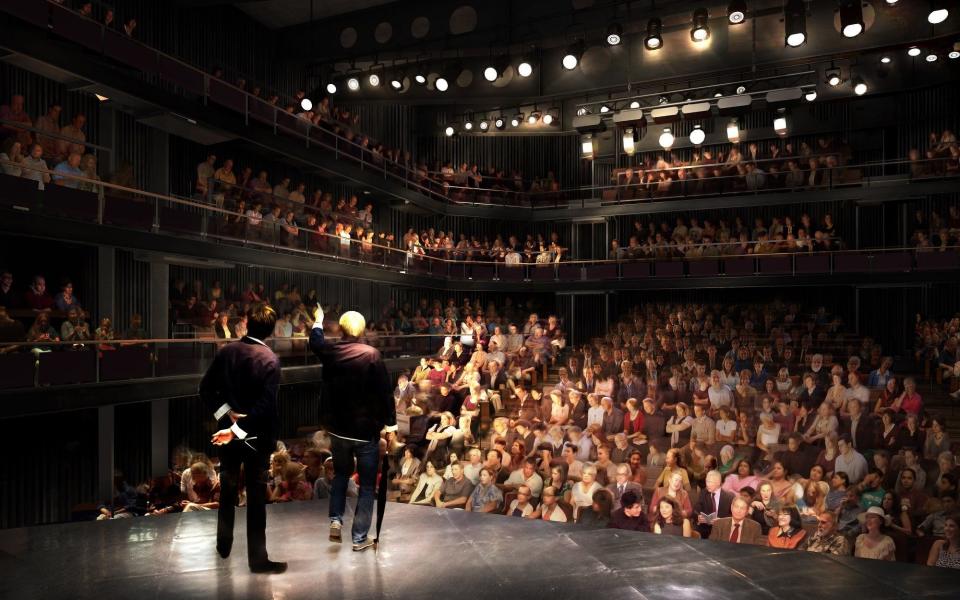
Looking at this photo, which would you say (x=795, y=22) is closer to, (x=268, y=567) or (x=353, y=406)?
(x=353, y=406)

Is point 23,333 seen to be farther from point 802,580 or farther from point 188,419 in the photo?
point 802,580

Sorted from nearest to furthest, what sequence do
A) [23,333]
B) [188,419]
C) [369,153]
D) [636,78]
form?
[23,333], [188,419], [636,78], [369,153]

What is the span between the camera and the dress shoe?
3326 millimetres

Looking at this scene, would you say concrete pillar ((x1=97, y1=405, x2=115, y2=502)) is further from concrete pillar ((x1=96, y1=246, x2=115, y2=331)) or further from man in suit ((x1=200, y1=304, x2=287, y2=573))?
man in suit ((x1=200, y1=304, x2=287, y2=573))

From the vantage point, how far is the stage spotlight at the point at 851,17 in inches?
415

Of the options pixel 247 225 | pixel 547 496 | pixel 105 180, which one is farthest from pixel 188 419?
pixel 547 496

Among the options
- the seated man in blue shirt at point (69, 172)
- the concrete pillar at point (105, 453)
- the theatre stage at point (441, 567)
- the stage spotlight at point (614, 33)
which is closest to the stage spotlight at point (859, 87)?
the stage spotlight at point (614, 33)

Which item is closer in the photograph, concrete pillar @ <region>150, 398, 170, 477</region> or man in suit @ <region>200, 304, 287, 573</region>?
man in suit @ <region>200, 304, 287, 573</region>

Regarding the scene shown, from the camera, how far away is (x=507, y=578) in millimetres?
3246

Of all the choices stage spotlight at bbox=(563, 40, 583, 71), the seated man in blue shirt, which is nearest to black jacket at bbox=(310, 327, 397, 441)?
the seated man in blue shirt

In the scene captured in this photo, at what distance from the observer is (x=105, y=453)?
1150 centimetres

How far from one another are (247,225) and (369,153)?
5880 mm

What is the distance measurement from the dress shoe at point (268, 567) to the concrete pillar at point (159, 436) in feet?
33.2

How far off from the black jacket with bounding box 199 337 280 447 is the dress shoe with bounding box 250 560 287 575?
56 cm
